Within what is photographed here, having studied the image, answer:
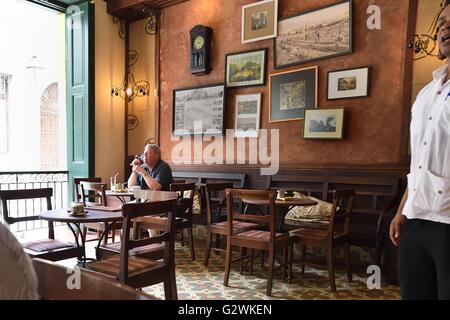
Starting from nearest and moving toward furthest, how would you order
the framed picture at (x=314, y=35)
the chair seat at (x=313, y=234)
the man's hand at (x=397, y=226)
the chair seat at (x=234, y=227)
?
the man's hand at (x=397, y=226) → the chair seat at (x=313, y=234) → the chair seat at (x=234, y=227) → the framed picture at (x=314, y=35)

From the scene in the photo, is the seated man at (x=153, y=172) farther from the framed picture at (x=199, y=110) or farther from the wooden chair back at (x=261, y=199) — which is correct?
the framed picture at (x=199, y=110)

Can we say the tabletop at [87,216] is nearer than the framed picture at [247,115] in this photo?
Yes

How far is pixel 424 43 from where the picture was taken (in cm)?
364

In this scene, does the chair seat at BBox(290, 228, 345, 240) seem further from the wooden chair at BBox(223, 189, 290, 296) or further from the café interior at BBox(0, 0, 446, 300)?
the wooden chair at BBox(223, 189, 290, 296)

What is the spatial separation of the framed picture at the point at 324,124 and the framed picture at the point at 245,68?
2.98ft

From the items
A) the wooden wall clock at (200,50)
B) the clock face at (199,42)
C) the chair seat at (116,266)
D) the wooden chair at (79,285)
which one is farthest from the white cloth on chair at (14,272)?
the clock face at (199,42)

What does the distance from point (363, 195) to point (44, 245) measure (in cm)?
325

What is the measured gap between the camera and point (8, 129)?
32.6 feet

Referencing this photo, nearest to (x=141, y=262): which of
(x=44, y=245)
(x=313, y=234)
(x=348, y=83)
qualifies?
(x=44, y=245)

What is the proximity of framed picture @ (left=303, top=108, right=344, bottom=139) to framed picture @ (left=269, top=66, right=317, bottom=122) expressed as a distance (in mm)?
131

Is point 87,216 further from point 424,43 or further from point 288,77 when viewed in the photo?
point 424,43

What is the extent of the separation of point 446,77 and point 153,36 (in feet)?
18.3

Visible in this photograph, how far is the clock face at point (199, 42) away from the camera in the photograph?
5297mm

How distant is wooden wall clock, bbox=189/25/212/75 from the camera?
5.27 metres
